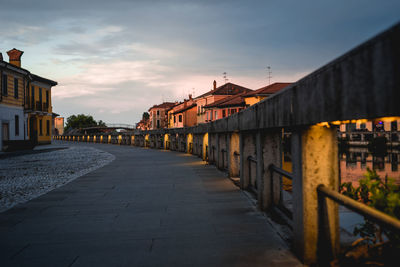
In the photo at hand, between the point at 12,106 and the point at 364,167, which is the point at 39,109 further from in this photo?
the point at 364,167

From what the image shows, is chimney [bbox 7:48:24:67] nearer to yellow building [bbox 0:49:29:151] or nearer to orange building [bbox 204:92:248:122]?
yellow building [bbox 0:49:29:151]

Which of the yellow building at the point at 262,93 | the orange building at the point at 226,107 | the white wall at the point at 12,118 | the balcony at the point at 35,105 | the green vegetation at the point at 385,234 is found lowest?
the green vegetation at the point at 385,234

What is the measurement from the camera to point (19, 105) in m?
27.4

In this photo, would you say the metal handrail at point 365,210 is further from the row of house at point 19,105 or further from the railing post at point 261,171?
the row of house at point 19,105

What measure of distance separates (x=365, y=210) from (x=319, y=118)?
743mm

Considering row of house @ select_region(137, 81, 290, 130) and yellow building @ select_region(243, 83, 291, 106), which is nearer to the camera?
yellow building @ select_region(243, 83, 291, 106)

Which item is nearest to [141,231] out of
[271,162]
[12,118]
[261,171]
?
[261,171]

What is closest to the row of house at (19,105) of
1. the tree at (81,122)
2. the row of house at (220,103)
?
the row of house at (220,103)

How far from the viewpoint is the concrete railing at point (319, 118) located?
5.47ft

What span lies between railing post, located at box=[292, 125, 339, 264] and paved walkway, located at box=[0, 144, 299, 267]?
1.07ft

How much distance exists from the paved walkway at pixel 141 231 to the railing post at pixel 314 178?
0.32m

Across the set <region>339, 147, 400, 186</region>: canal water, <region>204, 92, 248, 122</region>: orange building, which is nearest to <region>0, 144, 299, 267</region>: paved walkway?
<region>339, 147, 400, 186</region>: canal water

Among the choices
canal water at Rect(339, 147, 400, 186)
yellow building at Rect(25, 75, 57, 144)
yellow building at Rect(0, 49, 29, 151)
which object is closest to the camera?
canal water at Rect(339, 147, 400, 186)

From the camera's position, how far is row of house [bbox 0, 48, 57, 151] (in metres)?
24.5
